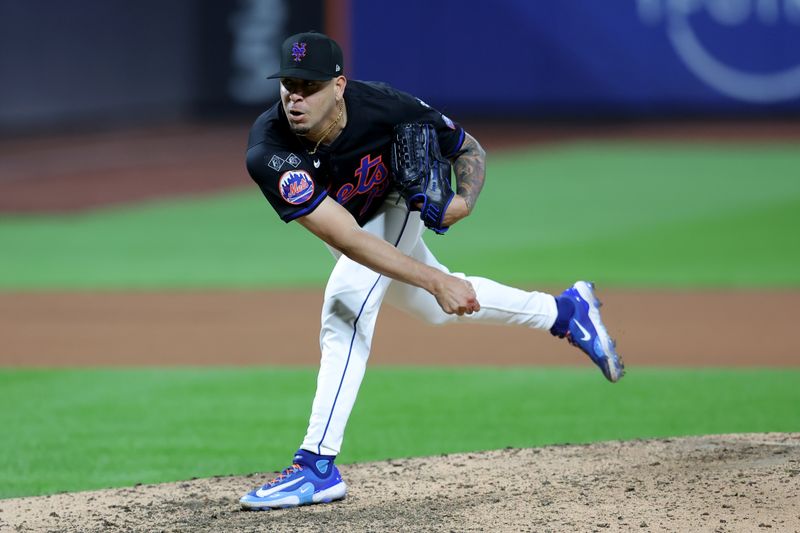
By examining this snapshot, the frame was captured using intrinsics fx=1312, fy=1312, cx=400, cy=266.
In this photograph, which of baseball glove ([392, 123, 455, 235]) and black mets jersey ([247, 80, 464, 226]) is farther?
baseball glove ([392, 123, 455, 235])

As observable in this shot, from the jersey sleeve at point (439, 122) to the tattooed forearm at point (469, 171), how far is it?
39mm

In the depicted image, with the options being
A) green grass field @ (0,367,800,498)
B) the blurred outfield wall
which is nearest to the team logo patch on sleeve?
green grass field @ (0,367,800,498)

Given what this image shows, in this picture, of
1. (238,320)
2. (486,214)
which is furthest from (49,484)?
(486,214)

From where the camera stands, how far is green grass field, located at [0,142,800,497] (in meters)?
6.91

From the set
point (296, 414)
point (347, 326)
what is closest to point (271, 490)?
point (347, 326)

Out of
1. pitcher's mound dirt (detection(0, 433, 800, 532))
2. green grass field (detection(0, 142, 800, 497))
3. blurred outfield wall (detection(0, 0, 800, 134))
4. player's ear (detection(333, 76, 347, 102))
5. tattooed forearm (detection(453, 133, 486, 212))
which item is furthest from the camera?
blurred outfield wall (detection(0, 0, 800, 134))

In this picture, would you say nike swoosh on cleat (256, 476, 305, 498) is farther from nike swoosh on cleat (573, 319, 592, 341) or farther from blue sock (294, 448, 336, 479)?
nike swoosh on cleat (573, 319, 592, 341)

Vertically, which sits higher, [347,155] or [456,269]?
[347,155]

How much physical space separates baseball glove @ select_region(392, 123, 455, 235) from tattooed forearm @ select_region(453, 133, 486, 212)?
15 centimetres

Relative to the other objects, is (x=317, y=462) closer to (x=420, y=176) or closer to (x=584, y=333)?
(x=420, y=176)

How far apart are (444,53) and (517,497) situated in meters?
19.2

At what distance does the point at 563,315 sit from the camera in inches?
238

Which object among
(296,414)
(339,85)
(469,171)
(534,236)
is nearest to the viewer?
(339,85)

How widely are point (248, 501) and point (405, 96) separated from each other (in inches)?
71.7
